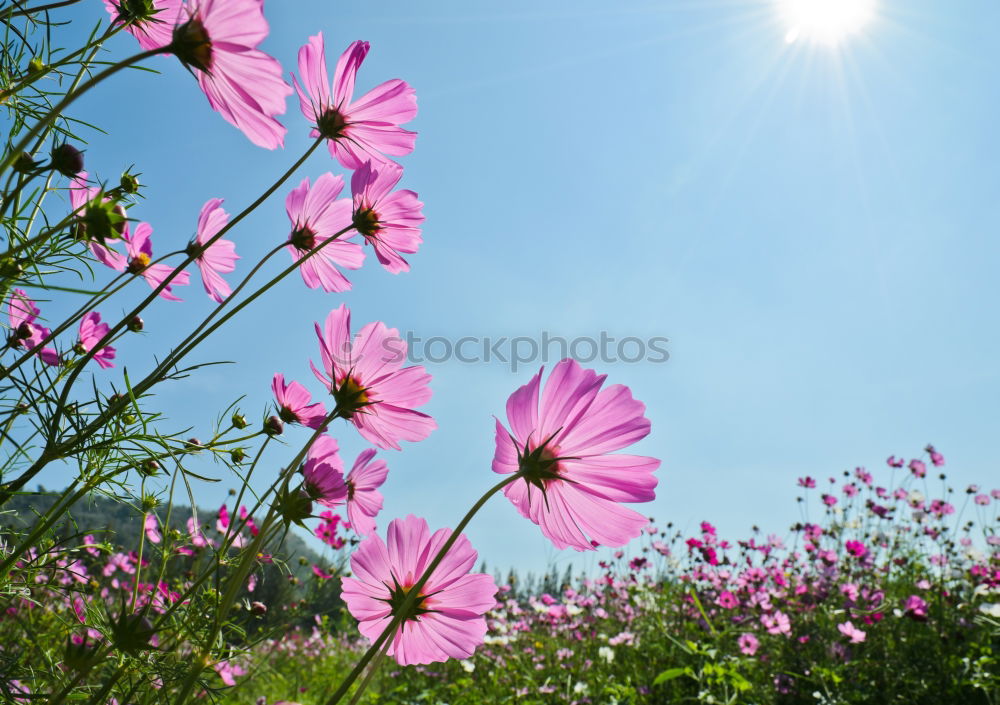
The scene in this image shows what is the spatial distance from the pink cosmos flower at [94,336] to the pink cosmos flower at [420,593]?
2.02 feet

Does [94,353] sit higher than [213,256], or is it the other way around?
[213,256]

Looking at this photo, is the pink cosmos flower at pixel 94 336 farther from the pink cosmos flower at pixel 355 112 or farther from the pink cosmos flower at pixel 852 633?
the pink cosmos flower at pixel 852 633

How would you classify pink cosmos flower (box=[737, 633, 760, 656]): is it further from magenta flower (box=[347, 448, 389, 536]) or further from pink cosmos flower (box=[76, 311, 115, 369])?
pink cosmos flower (box=[76, 311, 115, 369])

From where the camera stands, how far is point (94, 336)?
3.08 feet

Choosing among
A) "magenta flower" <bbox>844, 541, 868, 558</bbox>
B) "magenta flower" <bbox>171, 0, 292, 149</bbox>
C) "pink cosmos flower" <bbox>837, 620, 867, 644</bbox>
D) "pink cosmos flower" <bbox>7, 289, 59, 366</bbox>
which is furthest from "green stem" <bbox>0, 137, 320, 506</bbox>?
"magenta flower" <bbox>844, 541, 868, 558</bbox>

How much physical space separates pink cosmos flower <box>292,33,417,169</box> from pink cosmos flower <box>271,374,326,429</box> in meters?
0.27

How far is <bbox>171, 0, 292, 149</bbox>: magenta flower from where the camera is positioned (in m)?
0.42

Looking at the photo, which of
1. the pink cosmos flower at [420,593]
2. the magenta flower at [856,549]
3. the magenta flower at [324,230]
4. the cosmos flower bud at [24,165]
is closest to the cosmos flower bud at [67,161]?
the cosmos flower bud at [24,165]

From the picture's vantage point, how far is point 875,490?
426cm

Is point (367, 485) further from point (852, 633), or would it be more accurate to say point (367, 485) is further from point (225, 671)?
point (852, 633)

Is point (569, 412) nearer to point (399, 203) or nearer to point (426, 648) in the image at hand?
point (426, 648)

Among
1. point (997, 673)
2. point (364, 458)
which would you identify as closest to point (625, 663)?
point (997, 673)

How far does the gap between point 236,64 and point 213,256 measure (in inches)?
18.6

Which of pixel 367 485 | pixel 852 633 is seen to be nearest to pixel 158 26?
pixel 367 485
